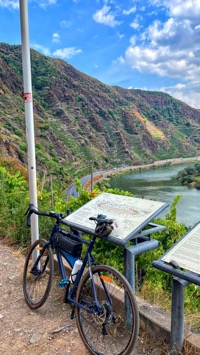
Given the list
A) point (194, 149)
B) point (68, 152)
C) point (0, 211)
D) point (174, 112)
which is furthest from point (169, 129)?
point (0, 211)

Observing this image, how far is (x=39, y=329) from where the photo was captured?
2586 millimetres

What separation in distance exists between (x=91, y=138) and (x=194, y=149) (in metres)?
60.5

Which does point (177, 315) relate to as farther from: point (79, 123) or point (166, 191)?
point (79, 123)

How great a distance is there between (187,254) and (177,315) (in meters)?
0.42

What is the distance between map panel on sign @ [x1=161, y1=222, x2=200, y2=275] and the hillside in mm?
43932

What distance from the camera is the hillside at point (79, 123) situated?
7038 cm

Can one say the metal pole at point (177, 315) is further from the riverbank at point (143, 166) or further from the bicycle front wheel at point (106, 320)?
the riverbank at point (143, 166)

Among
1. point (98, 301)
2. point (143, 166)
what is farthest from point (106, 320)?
point (143, 166)

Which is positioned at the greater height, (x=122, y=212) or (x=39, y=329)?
(x=122, y=212)

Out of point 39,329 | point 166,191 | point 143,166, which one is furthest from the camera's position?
point 143,166

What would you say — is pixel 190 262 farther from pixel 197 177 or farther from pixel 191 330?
pixel 197 177

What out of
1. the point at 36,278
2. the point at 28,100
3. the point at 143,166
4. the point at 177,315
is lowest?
the point at 143,166

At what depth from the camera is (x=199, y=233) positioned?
6.90ft

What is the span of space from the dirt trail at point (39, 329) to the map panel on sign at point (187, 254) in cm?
78
